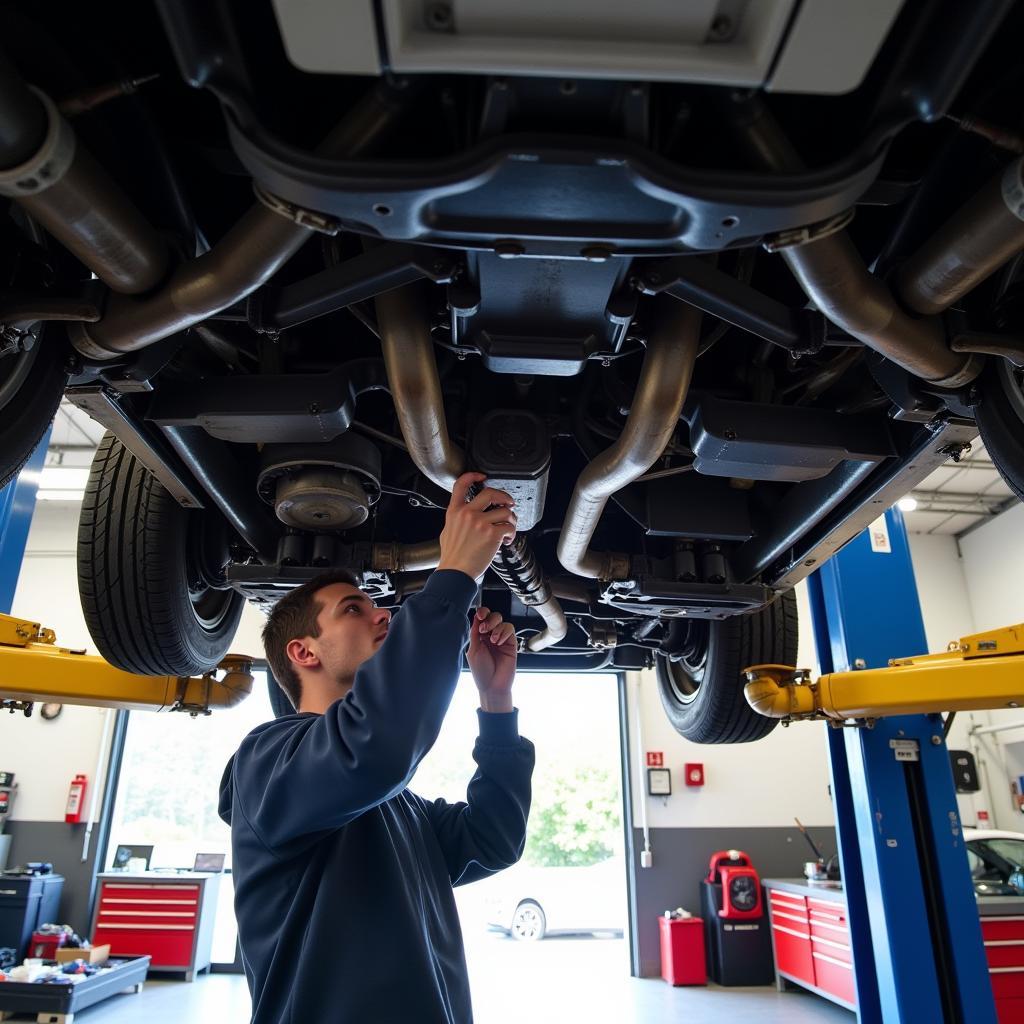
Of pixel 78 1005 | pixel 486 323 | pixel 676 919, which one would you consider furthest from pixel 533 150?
pixel 676 919

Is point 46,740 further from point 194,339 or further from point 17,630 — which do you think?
point 194,339

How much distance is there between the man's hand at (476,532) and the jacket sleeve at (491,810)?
46 cm

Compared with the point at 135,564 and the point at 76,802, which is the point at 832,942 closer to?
the point at 135,564

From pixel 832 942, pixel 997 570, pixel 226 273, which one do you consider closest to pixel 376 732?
pixel 226 273

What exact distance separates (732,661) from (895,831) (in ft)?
3.04

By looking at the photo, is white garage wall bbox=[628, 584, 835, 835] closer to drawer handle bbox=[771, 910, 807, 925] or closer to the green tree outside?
drawer handle bbox=[771, 910, 807, 925]

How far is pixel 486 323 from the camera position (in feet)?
3.95

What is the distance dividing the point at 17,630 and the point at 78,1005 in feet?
15.2

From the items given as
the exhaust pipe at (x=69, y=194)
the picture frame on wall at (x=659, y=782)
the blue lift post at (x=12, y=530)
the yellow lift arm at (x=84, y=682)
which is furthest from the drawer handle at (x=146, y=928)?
the exhaust pipe at (x=69, y=194)

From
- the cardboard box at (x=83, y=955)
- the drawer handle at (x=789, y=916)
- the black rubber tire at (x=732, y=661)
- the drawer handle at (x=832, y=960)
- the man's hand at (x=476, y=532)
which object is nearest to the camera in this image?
the man's hand at (x=476, y=532)

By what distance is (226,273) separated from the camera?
1.04 m

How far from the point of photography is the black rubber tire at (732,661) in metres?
2.57

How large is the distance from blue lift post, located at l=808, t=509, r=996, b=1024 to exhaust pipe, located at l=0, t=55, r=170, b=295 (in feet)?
8.95

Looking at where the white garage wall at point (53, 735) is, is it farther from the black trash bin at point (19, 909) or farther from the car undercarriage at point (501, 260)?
the car undercarriage at point (501, 260)
